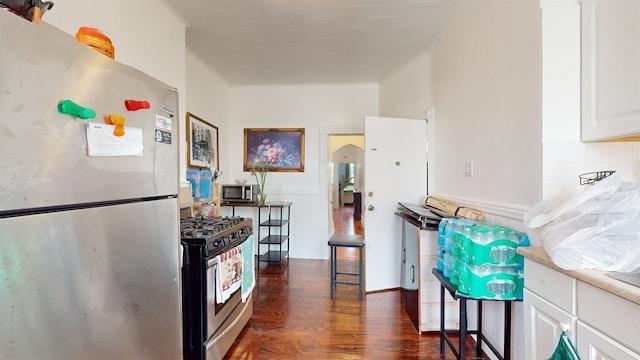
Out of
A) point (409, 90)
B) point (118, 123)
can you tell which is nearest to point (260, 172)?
point (409, 90)

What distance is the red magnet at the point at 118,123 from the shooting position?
3.31 feet

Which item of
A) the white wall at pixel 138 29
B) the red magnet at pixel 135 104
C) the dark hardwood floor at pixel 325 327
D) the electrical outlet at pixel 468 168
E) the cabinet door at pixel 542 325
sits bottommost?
the dark hardwood floor at pixel 325 327

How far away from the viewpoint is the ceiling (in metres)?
2.46

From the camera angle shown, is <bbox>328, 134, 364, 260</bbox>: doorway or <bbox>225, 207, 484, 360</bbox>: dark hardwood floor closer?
<bbox>225, 207, 484, 360</bbox>: dark hardwood floor

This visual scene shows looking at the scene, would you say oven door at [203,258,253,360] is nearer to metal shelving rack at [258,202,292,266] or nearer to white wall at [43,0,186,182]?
white wall at [43,0,186,182]

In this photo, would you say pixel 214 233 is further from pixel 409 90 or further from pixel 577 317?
pixel 409 90

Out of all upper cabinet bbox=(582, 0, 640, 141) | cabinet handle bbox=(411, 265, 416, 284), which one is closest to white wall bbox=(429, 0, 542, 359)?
upper cabinet bbox=(582, 0, 640, 141)

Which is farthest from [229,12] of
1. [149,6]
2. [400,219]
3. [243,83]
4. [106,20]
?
[400,219]

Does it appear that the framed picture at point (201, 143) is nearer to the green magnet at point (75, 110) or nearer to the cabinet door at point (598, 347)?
the green magnet at point (75, 110)

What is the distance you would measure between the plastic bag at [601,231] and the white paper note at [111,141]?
1.71 m

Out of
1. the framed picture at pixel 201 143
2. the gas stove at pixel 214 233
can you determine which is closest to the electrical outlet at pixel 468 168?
the gas stove at pixel 214 233

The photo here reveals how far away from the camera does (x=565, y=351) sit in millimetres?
1038

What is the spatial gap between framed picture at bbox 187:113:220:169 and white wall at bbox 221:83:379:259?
543mm

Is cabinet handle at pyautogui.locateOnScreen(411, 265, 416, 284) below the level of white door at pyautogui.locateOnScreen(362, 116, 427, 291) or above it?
below
